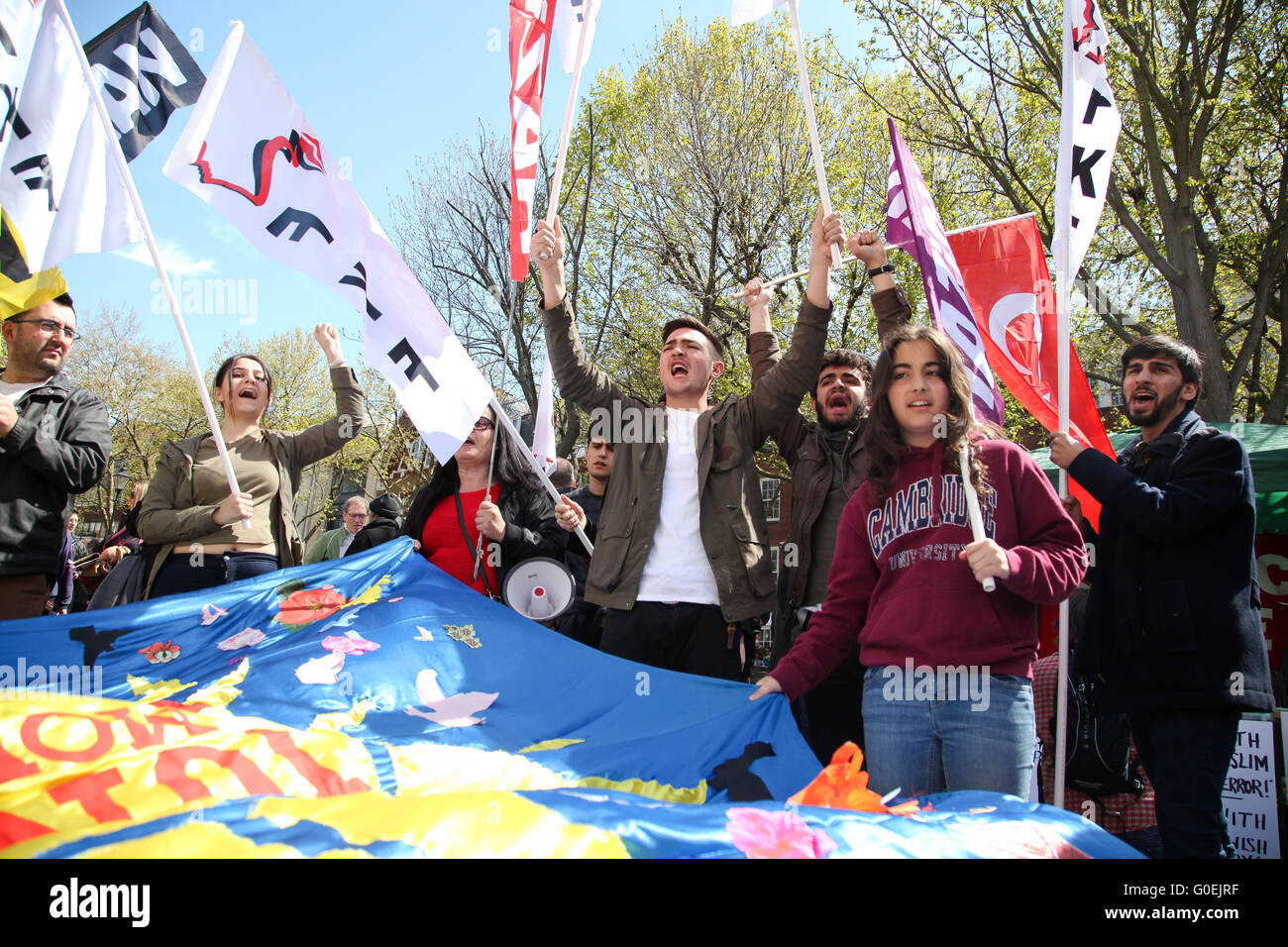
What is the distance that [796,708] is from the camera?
378cm

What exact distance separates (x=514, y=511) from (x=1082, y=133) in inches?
126

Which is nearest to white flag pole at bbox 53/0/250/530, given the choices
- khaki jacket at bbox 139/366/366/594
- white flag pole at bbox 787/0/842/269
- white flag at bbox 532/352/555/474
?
khaki jacket at bbox 139/366/366/594

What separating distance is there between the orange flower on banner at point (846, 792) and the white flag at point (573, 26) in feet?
12.7

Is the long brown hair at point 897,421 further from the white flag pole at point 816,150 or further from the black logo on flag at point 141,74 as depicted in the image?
the black logo on flag at point 141,74

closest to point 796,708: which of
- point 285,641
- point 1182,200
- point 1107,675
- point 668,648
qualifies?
point 668,648

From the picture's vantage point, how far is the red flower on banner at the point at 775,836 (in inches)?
65.0

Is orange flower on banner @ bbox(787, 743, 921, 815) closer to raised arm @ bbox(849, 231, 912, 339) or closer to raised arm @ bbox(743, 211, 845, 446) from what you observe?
raised arm @ bbox(743, 211, 845, 446)

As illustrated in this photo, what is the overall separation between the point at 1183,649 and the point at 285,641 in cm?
328

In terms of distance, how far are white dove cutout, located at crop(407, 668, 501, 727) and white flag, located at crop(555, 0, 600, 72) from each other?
10.6ft

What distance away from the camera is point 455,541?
15.0 ft

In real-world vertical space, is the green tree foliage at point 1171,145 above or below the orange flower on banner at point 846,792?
above

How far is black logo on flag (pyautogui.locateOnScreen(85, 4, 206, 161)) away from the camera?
13.9 feet

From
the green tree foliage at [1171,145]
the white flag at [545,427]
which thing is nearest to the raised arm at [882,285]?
the white flag at [545,427]

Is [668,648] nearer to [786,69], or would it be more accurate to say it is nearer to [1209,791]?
[1209,791]
